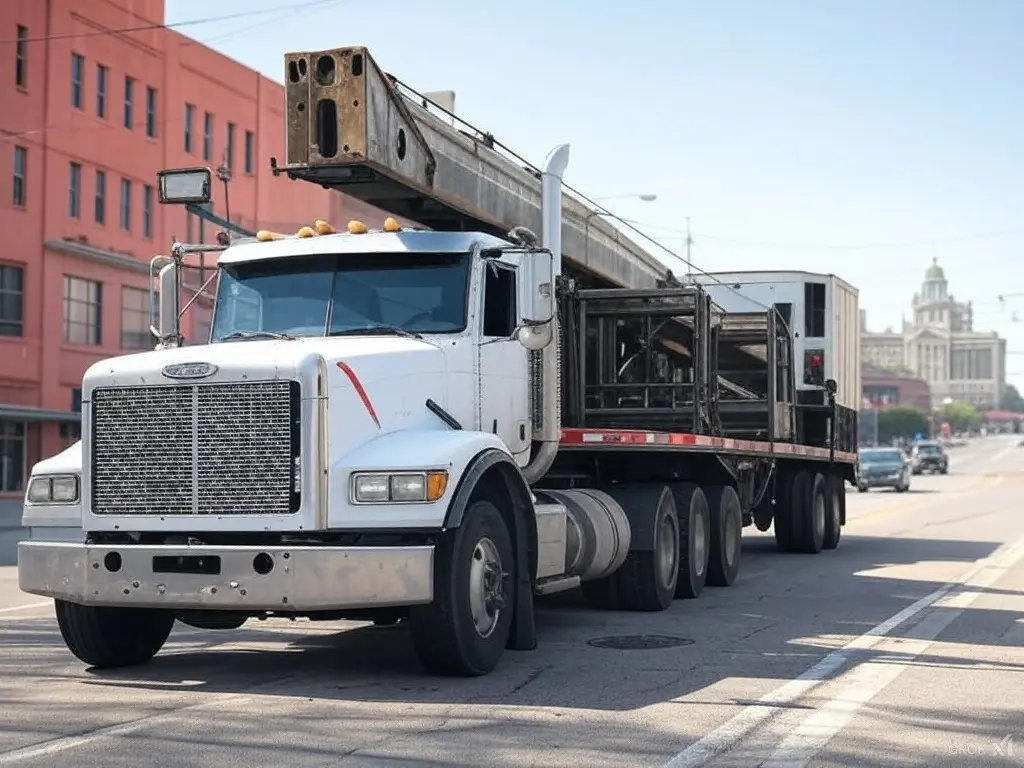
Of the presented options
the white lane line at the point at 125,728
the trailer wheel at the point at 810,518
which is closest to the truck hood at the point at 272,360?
the white lane line at the point at 125,728

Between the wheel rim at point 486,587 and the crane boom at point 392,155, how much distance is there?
2.84 m

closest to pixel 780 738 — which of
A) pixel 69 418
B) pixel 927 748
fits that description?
pixel 927 748

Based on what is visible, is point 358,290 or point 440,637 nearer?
point 440,637

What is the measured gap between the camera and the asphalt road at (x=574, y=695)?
22.9 feet

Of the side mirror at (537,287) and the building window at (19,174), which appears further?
the building window at (19,174)

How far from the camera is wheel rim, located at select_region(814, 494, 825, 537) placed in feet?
69.8

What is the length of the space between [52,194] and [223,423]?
116ft

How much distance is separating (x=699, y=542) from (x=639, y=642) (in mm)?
3880

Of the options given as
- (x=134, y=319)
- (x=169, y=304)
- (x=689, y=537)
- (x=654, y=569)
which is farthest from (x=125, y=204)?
(x=169, y=304)

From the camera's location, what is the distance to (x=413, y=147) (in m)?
A: 11.2

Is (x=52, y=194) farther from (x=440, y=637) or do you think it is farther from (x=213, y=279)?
(x=440, y=637)

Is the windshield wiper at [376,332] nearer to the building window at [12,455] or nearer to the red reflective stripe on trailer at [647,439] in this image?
the red reflective stripe on trailer at [647,439]

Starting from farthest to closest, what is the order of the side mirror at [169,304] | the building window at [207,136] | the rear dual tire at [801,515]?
the building window at [207,136]
the rear dual tire at [801,515]
the side mirror at [169,304]

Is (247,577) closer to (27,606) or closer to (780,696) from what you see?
(780,696)
